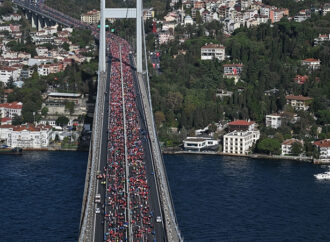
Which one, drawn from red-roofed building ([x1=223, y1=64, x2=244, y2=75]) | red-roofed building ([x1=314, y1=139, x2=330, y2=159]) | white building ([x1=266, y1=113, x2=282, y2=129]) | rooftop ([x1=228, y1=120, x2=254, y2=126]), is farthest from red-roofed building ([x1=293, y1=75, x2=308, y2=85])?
red-roofed building ([x1=314, y1=139, x2=330, y2=159])

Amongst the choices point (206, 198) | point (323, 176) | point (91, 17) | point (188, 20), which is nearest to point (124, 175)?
point (206, 198)

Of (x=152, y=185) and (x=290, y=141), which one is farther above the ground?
(x=290, y=141)

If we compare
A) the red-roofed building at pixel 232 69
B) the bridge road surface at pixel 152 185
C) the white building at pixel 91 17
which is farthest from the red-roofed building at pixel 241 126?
the white building at pixel 91 17

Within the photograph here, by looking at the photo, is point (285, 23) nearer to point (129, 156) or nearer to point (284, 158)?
point (284, 158)

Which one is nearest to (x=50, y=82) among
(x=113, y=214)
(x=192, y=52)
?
(x=192, y=52)

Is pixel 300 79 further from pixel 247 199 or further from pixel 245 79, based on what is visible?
pixel 247 199
